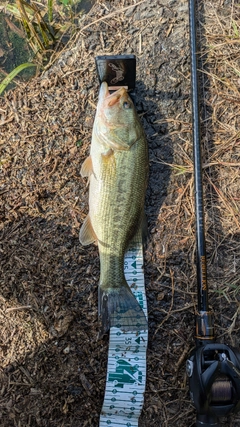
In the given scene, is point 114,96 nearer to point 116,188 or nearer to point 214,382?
point 116,188

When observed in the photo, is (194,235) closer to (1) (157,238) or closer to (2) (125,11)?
(1) (157,238)

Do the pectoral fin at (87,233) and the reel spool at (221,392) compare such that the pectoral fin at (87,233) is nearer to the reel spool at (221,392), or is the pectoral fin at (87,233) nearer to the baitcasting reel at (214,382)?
the baitcasting reel at (214,382)

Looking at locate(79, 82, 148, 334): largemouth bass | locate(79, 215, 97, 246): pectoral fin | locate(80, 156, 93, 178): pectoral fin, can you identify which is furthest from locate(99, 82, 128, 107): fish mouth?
locate(79, 215, 97, 246): pectoral fin

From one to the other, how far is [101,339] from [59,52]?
8.16 feet

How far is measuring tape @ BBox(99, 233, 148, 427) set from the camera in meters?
2.76

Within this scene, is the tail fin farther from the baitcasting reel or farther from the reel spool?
the reel spool

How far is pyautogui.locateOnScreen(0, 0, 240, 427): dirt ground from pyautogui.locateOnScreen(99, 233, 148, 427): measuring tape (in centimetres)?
6

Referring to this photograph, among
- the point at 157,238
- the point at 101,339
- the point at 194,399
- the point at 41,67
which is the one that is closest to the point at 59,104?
the point at 41,67

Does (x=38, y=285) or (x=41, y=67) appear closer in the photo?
(x=38, y=285)

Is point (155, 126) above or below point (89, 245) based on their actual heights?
above

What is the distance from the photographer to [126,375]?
9.15 ft

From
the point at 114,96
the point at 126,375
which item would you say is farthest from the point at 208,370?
the point at 114,96

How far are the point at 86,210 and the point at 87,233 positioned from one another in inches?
10.5

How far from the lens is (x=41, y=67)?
10.7ft
